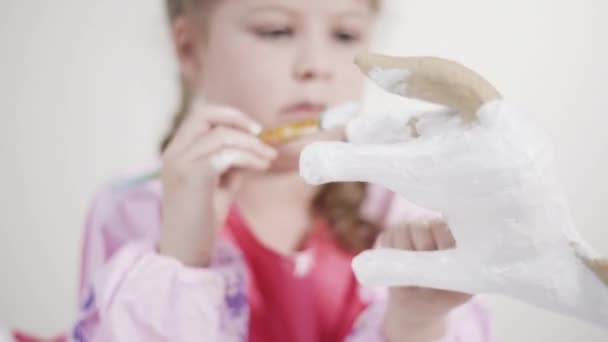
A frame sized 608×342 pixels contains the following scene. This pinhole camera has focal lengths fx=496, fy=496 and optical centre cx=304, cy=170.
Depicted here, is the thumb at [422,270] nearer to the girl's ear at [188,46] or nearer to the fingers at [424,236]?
the fingers at [424,236]

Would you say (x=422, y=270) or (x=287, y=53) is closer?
(x=422, y=270)

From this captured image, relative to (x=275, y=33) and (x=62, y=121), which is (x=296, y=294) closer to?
(x=275, y=33)

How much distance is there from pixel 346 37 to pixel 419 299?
208mm

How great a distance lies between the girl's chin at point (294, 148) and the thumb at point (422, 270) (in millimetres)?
91

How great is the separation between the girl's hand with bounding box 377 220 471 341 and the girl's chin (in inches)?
2.9

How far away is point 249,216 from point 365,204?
0.12 m

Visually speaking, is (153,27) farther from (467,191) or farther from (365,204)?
(467,191)

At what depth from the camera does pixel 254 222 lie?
43cm

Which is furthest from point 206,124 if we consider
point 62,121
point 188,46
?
point 62,121

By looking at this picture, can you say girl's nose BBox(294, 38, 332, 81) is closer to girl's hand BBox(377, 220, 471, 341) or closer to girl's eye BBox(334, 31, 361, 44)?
girl's eye BBox(334, 31, 361, 44)

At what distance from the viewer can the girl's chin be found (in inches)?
12.4

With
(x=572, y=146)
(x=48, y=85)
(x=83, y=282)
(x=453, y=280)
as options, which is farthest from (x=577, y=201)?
(x=48, y=85)

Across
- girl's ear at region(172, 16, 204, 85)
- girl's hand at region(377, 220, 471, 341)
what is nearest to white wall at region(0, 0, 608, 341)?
girl's ear at region(172, 16, 204, 85)

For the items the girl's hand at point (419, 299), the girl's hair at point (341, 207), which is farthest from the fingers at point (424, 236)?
the girl's hair at point (341, 207)
